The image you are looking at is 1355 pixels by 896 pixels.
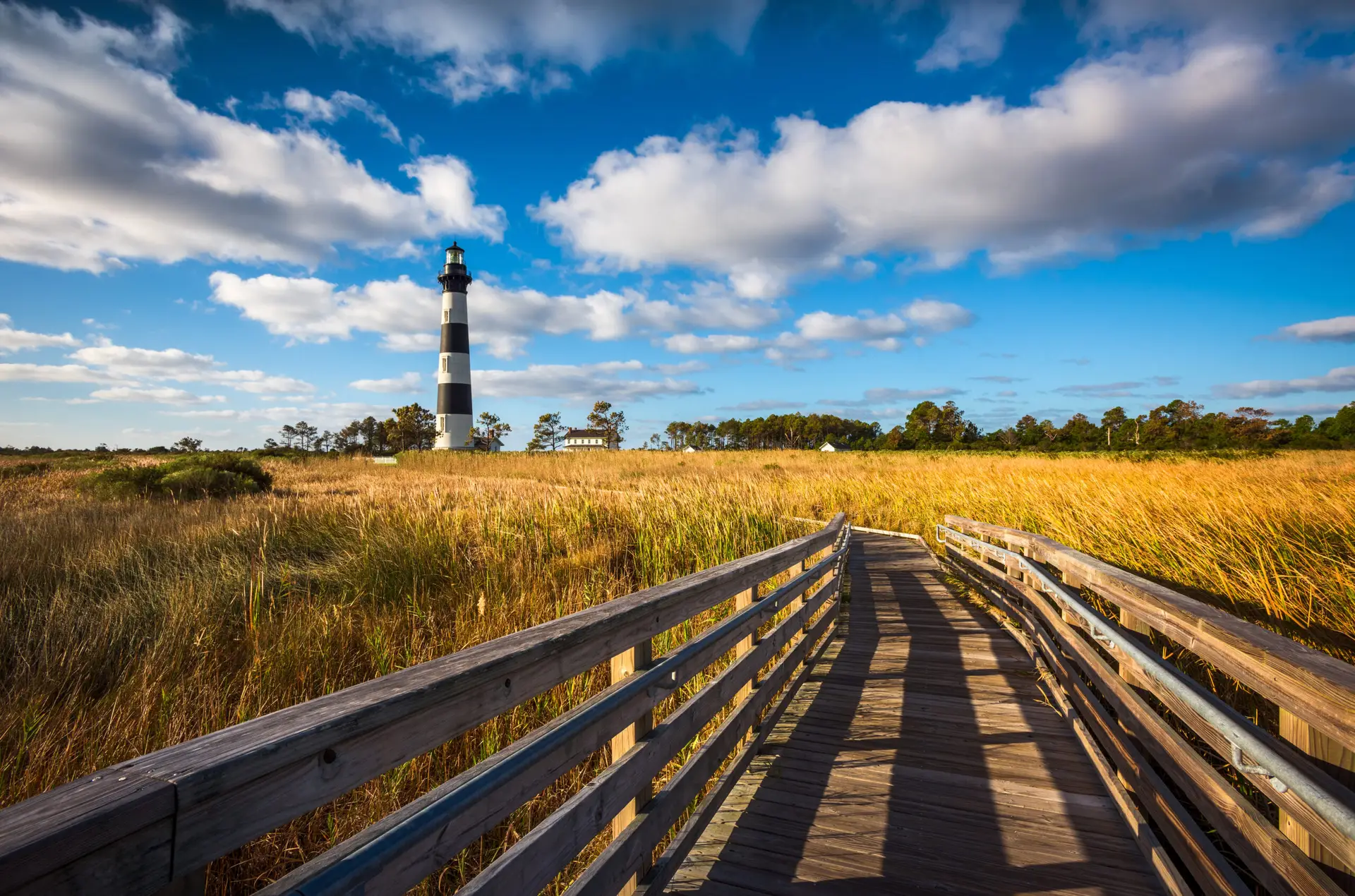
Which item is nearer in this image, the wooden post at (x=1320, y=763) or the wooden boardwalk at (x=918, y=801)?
the wooden post at (x=1320, y=763)

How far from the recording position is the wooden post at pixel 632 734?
2.32 meters

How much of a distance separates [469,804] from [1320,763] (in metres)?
2.68

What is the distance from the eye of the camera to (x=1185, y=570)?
19.7ft

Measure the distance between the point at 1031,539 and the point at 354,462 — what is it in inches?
1077

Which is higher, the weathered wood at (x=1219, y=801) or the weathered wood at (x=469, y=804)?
the weathered wood at (x=469, y=804)

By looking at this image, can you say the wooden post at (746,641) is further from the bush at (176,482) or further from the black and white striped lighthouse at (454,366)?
the black and white striped lighthouse at (454,366)

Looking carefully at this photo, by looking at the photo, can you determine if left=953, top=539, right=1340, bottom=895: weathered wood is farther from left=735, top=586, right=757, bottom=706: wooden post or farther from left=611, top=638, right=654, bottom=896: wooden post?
left=611, top=638, right=654, bottom=896: wooden post

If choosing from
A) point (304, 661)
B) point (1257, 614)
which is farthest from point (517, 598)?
point (1257, 614)

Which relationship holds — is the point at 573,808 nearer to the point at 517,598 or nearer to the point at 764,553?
the point at 764,553

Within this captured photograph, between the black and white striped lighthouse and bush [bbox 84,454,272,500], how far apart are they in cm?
Result: 2331

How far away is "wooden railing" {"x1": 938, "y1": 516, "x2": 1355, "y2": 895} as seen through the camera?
6.02ft

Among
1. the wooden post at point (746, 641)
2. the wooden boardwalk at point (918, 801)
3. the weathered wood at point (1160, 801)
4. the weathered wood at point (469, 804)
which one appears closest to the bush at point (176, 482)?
the wooden post at point (746, 641)

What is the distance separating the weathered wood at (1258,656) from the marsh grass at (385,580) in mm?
2541

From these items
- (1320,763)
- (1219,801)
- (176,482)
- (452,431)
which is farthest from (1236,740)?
(452,431)
